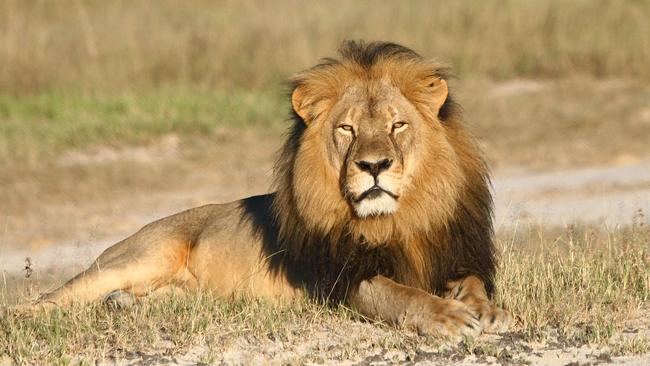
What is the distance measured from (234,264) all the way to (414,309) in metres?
1.24

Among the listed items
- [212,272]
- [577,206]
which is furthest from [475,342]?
[577,206]

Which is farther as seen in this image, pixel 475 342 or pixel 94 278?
pixel 94 278

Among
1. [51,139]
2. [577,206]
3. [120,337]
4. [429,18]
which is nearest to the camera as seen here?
[120,337]

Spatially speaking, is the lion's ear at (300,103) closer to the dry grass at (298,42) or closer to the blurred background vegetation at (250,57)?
the blurred background vegetation at (250,57)

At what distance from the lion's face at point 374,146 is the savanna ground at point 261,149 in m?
0.50

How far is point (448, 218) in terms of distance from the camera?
481 cm

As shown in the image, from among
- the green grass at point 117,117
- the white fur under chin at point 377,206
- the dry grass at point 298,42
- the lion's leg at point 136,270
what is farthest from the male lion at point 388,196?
the dry grass at point 298,42

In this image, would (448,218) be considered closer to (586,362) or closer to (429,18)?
(586,362)

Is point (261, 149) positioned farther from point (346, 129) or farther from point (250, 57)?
point (346, 129)

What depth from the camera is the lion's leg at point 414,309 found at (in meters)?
4.46

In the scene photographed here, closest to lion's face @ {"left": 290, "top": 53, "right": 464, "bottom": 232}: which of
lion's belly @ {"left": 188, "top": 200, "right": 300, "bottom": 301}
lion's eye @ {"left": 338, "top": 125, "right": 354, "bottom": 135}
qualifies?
lion's eye @ {"left": 338, "top": 125, "right": 354, "bottom": 135}

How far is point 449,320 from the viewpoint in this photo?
4473mm

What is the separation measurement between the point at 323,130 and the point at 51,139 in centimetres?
673

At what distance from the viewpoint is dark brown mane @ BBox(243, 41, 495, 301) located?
15.9ft
